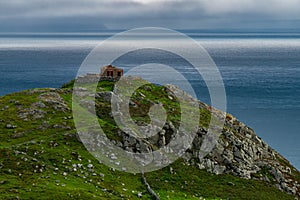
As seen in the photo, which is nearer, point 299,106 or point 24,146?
point 24,146

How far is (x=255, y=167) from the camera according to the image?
72.2 metres

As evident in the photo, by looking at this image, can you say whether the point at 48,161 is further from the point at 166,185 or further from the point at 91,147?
the point at 166,185

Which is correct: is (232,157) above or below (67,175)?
below

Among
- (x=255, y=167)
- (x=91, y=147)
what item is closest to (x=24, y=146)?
(x=91, y=147)

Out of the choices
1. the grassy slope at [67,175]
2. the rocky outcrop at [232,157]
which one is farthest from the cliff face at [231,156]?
the grassy slope at [67,175]

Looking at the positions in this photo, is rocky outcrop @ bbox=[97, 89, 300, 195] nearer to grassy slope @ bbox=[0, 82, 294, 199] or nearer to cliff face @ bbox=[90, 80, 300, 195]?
cliff face @ bbox=[90, 80, 300, 195]

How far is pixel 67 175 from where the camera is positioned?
53.4m

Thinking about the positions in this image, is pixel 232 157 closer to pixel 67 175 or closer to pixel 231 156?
pixel 231 156

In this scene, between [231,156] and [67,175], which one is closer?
[67,175]

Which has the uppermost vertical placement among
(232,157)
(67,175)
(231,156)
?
(67,175)

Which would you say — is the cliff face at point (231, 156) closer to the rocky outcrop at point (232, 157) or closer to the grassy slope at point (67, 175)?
the rocky outcrop at point (232, 157)

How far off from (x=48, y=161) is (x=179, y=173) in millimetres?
17389

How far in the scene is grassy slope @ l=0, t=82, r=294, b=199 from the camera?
48.7 meters

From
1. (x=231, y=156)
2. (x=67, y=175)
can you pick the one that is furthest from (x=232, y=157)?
(x=67, y=175)
